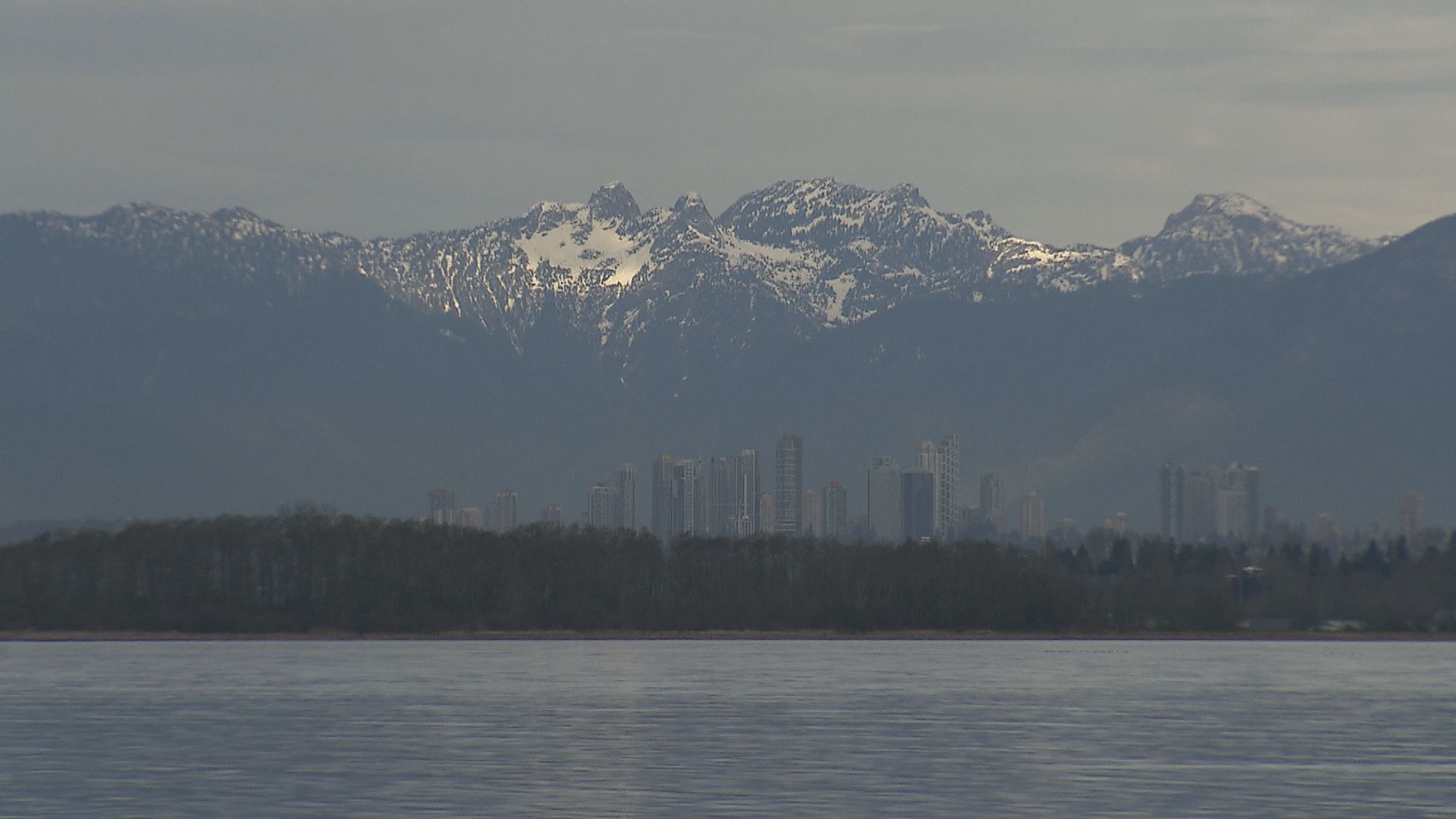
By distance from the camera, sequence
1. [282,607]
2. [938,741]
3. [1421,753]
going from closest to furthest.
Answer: [1421,753] → [938,741] → [282,607]

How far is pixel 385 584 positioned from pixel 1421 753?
137641 millimetres

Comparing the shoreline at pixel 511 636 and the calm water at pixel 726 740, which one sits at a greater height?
the shoreline at pixel 511 636

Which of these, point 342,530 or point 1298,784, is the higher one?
point 342,530

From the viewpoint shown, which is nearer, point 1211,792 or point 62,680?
point 1211,792

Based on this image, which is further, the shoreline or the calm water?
the shoreline

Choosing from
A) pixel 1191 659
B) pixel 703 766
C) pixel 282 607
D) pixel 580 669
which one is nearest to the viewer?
pixel 703 766

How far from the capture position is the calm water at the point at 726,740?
5512 cm

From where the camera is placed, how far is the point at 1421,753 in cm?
6844

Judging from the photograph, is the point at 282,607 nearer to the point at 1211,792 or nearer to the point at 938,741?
the point at 938,741

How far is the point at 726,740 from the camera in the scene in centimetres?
7375

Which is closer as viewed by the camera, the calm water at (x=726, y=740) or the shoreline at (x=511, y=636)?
the calm water at (x=726, y=740)

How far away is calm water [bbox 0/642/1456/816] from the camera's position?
181 ft

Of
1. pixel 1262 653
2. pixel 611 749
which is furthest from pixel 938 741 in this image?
pixel 1262 653

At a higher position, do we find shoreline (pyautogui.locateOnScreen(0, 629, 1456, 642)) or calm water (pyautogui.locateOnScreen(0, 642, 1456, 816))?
shoreline (pyautogui.locateOnScreen(0, 629, 1456, 642))
